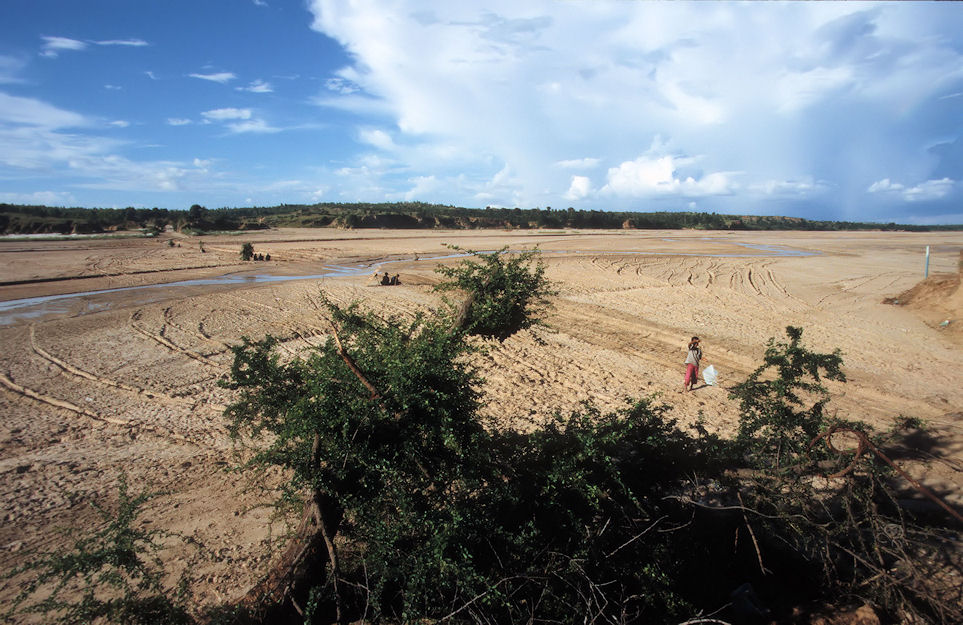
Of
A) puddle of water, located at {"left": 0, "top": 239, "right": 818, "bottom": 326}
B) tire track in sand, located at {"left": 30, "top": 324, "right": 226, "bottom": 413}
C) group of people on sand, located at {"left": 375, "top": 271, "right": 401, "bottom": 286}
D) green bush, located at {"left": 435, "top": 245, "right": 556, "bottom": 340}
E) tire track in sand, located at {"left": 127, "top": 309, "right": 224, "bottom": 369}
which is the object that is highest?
A: green bush, located at {"left": 435, "top": 245, "right": 556, "bottom": 340}

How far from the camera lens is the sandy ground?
19.2ft

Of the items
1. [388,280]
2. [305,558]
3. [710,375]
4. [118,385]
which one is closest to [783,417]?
[710,375]

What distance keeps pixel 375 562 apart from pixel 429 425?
1.20 metres

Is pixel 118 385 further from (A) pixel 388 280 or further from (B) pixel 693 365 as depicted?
(A) pixel 388 280

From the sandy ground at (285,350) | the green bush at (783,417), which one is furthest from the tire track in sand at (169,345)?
the green bush at (783,417)

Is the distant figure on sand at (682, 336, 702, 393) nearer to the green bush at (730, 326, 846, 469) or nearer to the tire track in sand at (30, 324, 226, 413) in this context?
the green bush at (730, 326, 846, 469)

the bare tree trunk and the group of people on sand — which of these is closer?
the bare tree trunk

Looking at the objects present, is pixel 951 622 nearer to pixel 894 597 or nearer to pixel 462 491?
pixel 894 597

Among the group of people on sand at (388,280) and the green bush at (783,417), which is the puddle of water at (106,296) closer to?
the group of people on sand at (388,280)

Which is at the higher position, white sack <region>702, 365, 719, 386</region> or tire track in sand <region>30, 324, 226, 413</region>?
white sack <region>702, 365, 719, 386</region>

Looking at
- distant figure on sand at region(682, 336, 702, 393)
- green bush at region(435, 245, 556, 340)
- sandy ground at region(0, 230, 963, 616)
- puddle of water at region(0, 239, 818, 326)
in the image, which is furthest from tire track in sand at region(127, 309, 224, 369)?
distant figure on sand at region(682, 336, 702, 393)

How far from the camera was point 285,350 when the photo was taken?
1127 centimetres

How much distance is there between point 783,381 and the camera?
5.69 m

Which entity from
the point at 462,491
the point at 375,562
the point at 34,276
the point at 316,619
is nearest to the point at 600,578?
the point at 462,491
